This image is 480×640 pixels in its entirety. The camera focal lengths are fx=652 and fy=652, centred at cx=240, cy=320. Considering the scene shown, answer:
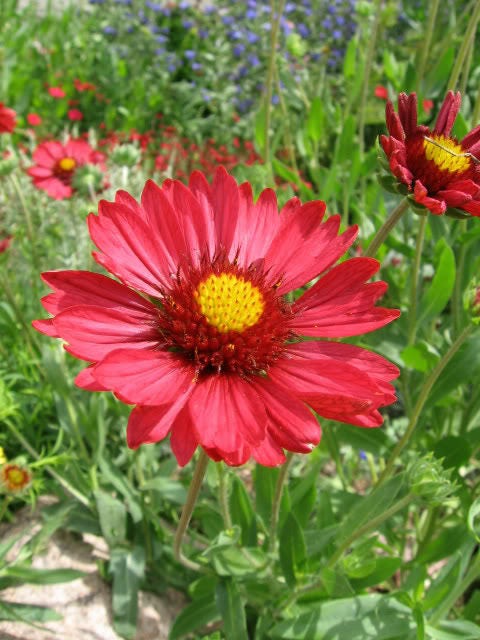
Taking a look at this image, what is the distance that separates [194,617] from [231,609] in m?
0.10

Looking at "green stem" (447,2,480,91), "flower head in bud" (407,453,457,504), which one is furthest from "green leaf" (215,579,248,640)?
"green stem" (447,2,480,91)

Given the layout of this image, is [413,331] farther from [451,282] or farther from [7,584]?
[7,584]

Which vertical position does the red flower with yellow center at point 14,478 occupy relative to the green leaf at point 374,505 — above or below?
below

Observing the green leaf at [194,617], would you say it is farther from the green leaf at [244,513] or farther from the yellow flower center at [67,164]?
the yellow flower center at [67,164]

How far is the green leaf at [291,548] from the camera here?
3.34 ft

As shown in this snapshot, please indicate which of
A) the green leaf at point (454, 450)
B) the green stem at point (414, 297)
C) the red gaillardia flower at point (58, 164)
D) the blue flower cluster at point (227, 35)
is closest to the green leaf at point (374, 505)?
the green leaf at point (454, 450)

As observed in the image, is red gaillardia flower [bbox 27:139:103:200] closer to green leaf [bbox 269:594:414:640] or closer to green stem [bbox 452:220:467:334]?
green stem [bbox 452:220:467:334]

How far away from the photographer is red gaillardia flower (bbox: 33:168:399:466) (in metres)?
0.66

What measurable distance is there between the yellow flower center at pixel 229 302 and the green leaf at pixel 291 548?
1.20 ft

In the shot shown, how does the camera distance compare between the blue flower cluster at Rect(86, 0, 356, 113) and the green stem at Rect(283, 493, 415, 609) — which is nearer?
the green stem at Rect(283, 493, 415, 609)

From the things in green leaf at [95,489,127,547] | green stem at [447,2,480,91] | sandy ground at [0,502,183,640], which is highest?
green stem at [447,2,480,91]

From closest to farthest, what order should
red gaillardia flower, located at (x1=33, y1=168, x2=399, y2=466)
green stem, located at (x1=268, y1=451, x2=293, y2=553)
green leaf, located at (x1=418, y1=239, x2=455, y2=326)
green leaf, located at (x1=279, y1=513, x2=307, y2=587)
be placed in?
red gaillardia flower, located at (x1=33, y1=168, x2=399, y2=466)
green stem, located at (x1=268, y1=451, x2=293, y2=553)
green leaf, located at (x1=279, y1=513, x2=307, y2=587)
green leaf, located at (x1=418, y1=239, x2=455, y2=326)

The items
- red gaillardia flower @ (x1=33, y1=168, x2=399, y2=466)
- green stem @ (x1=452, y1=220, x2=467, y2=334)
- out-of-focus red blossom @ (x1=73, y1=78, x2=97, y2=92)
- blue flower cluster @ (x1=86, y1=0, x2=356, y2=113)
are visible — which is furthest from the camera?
blue flower cluster @ (x1=86, y1=0, x2=356, y2=113)

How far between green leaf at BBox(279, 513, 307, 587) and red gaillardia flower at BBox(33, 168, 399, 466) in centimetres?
32
